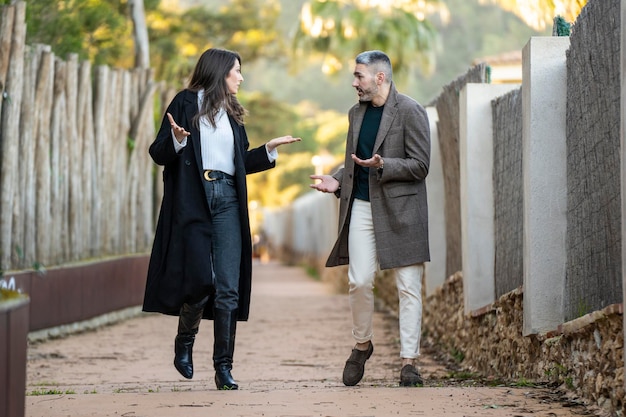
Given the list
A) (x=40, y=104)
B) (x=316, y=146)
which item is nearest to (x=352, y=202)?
(x=40, y=104)

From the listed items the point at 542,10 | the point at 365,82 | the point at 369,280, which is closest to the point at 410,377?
the point at 369,280

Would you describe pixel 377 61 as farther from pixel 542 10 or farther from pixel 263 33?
pixel 263 33

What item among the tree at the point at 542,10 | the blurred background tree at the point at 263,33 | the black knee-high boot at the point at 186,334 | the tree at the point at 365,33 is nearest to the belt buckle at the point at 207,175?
the black knee-high boot at the point at 186,334

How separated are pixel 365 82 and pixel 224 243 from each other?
1.18m

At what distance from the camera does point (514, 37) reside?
212 feet

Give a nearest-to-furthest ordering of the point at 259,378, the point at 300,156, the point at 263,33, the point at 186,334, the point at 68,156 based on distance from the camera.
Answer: the point at 186,334
the point at 259,378
the point at 68,156
the point at 263,33
the point at 300,156

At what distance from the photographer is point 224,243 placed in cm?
673

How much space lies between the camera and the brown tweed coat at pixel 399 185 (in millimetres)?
6797

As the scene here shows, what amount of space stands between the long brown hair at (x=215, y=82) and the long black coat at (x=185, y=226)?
7 cm

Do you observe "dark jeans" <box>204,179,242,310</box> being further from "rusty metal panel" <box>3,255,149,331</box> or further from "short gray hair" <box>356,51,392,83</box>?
"rusty metal panel" <box>3,255,149,331</box>

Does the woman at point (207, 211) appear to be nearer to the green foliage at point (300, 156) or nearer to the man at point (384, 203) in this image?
the man at point (384, 203)

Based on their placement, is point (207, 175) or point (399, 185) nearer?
point (207, 175)

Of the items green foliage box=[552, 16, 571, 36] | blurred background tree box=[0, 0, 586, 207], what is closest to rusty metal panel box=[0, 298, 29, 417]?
green foliage box=[552, 16, 571, 36]

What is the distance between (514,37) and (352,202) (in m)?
59.1
